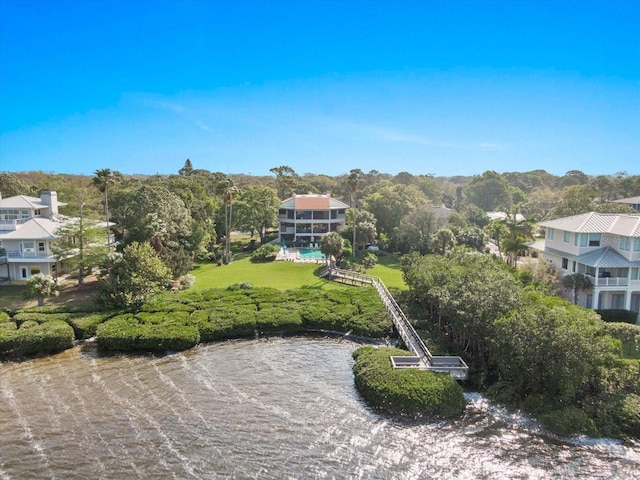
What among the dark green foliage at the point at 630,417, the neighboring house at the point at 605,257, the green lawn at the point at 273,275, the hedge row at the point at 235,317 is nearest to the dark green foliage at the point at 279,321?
the hedge row at the point at 235,317

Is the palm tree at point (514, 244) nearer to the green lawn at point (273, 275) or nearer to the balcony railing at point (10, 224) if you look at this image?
the green lawn at point (273, 275)

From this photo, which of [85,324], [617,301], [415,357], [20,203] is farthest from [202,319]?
[617,301]

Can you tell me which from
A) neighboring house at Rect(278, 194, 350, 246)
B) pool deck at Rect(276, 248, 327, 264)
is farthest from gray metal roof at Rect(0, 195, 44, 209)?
neighboring house at Rect(278, 194, 350, 246)

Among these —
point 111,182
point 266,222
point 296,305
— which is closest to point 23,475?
point 296,305

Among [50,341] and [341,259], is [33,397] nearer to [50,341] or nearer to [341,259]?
[50,341]

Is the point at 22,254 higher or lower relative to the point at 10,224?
lower

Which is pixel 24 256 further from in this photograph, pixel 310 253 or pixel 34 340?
pixel 310 253
